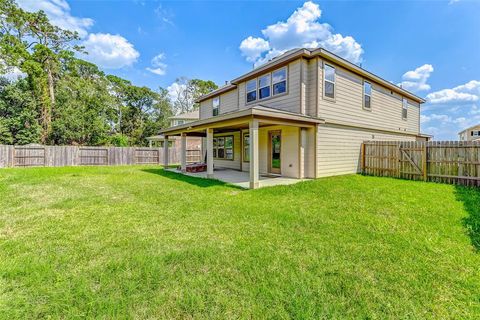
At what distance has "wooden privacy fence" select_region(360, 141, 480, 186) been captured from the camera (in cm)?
824

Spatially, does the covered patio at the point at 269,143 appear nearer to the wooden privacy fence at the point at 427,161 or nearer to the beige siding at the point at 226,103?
the beige siding at the point at 226,103

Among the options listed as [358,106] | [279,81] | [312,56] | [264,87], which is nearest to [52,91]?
[264,87]

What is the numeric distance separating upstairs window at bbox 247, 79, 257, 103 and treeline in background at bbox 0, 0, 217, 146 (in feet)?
72.4

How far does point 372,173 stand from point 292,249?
973 centimetres

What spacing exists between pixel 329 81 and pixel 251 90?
394 centimetres

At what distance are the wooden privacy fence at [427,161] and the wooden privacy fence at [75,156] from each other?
14.5 meters

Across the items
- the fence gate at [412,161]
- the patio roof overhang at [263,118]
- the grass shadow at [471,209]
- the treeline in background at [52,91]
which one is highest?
the treeline in background at [52,91]

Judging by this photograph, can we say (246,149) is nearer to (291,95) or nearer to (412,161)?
(291,95)

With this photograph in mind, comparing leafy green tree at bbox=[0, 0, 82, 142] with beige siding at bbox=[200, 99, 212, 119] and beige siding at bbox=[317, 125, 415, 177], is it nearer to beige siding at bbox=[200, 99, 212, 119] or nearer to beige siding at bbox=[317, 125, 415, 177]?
beige siding at bbox=[200, 99, 212, 119]

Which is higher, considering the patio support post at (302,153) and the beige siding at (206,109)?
the beige siding at (206,109)

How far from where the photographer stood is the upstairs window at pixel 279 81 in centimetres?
1000

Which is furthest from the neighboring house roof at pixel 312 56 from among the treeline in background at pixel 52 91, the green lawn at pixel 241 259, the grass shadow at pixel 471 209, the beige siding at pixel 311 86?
the treeline in background at pixel 52 91

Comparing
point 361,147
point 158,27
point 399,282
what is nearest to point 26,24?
point 158,27

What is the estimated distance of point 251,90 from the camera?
1192cm
